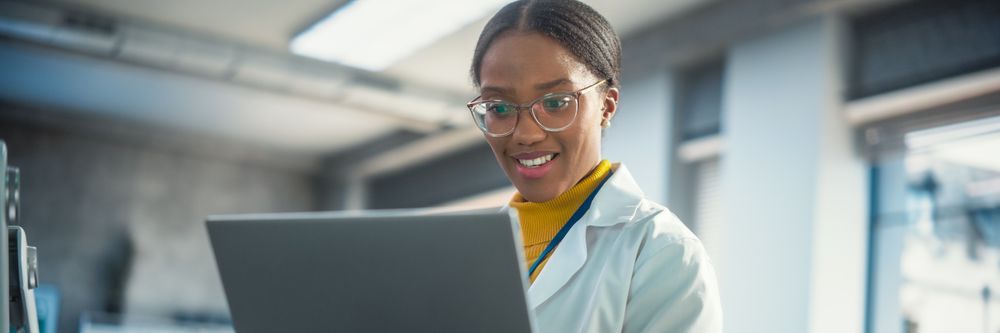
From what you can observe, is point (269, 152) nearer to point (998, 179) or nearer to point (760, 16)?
point (760, 16)

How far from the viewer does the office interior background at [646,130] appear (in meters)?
4.04

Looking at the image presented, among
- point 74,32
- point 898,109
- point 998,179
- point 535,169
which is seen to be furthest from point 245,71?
point 535,169

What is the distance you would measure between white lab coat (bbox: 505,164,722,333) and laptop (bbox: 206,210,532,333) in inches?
8.7

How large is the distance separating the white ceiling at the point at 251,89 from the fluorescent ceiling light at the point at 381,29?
3.4 inches

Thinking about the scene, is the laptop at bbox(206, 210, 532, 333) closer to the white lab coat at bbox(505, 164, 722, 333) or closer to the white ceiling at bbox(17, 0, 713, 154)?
the white lab coat at bbox(505, 164, 722, 333)

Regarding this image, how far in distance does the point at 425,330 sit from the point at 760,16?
381cm

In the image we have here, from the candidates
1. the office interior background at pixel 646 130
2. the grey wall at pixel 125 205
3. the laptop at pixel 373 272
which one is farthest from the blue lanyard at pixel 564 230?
the grey wall at pixel 125 205

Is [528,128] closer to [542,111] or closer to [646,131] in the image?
[542,111]

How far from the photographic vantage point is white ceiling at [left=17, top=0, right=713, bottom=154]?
5.10m

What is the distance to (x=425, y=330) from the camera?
0.95 meters

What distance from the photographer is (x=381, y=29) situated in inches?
202

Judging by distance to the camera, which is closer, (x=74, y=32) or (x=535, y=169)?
(x=535, y=169)

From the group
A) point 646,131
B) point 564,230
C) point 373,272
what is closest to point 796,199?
point 646,131

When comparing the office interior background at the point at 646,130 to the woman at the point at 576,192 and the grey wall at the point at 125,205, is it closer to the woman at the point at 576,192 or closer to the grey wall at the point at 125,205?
the grey wall at the point at 125,205
